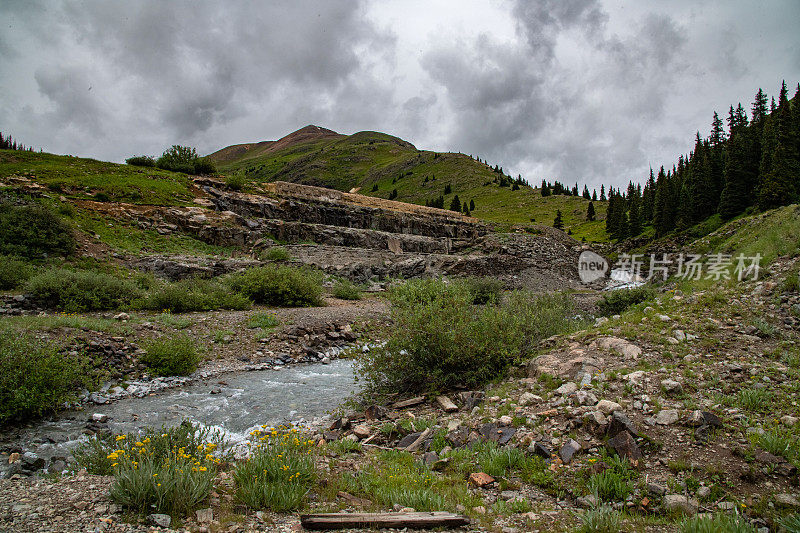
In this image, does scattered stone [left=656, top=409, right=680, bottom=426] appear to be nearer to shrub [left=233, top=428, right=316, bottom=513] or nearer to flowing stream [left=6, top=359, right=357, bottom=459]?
shrub [left=233, top=428, right=316, bottom=513]

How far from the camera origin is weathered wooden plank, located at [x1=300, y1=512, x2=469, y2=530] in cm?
318

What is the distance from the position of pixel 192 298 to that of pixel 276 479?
45.8ft

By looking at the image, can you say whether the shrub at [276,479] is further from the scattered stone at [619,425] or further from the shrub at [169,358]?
the shrub at [169,358]

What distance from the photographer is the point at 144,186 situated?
→ 100ft

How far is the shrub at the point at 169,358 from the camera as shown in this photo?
9.98 metres

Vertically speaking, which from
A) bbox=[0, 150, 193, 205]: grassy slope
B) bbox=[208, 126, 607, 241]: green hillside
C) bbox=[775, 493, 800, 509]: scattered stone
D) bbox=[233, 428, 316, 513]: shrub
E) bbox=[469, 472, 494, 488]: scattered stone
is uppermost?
bbox=[208, 126, 607, 241]: green hillside

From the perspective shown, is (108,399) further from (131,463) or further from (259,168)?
(259,168)

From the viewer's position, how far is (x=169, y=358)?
10039 millimetres

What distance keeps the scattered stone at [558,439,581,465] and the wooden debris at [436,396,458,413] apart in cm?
242

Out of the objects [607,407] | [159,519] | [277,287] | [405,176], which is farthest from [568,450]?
[405,176]

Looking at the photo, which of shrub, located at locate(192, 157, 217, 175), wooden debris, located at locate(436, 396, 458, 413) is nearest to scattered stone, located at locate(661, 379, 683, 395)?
wooden debris, located at locate(436, 396, 458, 413)

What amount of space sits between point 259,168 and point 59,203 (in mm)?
121992

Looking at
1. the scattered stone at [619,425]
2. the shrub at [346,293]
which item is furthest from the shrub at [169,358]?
the shrub at [346,293]

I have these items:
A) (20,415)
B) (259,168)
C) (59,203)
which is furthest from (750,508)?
(259,168)
